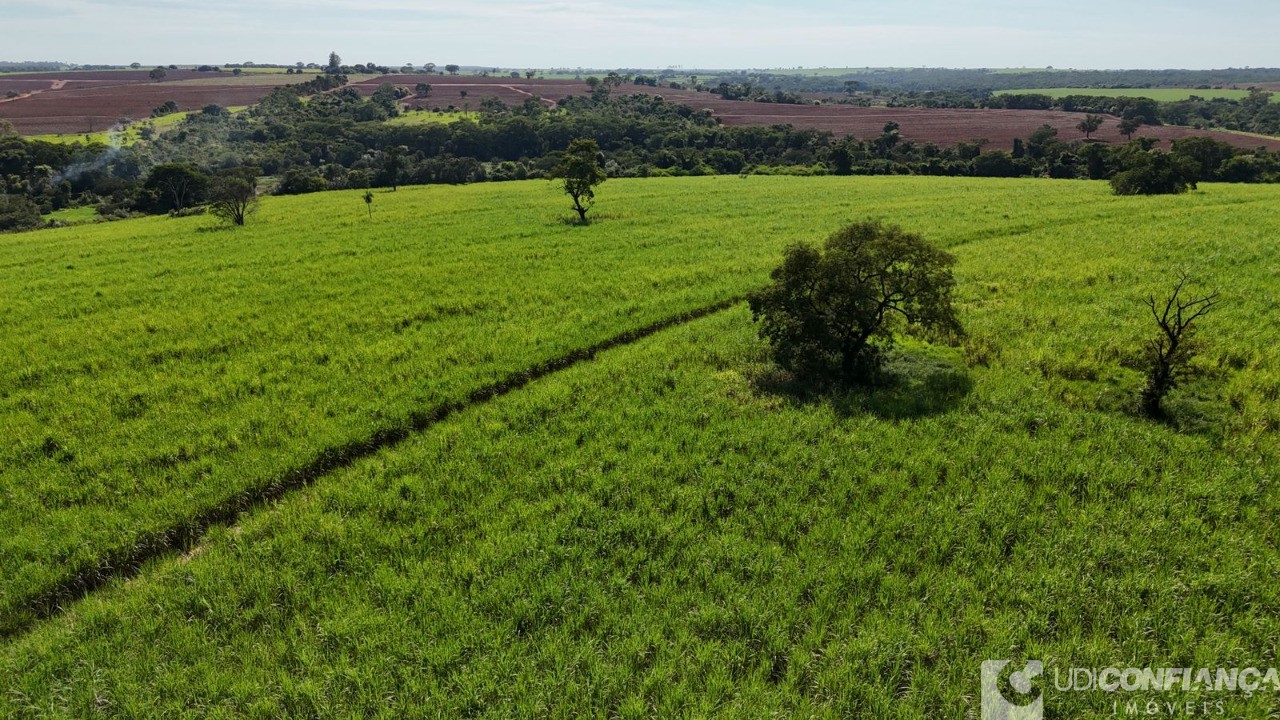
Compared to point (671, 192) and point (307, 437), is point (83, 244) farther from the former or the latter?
point (671, 192)

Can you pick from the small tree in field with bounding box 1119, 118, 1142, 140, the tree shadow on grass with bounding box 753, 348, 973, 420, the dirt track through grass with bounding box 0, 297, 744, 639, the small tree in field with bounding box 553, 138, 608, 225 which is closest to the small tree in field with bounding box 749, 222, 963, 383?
the tree shadow on grass with bounding box 753, 348, 973, 420

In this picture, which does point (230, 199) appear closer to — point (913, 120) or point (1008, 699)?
point (1008, 699)

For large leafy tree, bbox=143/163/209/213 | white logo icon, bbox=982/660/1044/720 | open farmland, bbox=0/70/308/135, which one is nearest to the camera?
white logo icon, bbox=982/660/1044/720

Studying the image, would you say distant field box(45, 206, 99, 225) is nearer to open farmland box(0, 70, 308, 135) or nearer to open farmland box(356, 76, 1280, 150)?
open farmland box(0, 70, 308, 135)

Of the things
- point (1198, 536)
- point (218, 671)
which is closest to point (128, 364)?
Answer: point (218, 671)

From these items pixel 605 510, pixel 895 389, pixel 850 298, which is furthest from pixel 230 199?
pixel 895 389

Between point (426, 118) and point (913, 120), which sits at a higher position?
point (426, 118)
